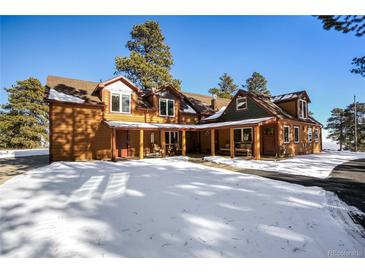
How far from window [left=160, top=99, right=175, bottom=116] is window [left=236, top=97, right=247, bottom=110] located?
5718 millimetres

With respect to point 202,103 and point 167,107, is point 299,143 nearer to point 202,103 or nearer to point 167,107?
point 202,103

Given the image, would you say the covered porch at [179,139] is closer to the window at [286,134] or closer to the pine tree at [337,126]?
the window at [286,134]

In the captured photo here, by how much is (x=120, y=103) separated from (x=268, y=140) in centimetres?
1195

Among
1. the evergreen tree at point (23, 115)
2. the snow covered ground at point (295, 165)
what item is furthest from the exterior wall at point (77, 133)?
the evergreen tree at point (23, 115)

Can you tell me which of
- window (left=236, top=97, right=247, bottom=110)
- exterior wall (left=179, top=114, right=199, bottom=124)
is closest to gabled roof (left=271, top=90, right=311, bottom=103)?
window (left=236, top=97, right=247, bottom=110)

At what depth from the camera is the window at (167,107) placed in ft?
57.7

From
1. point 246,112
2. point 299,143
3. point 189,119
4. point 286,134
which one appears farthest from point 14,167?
point 299,143

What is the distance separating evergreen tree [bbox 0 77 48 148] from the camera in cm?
2653

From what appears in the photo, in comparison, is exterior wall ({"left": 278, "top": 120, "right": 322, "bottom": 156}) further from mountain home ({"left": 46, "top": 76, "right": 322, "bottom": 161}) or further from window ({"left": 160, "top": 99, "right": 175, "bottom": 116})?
window ({"left": 160, "top": 99, "right": 175, "bottom": 116})

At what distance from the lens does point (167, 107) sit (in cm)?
1781

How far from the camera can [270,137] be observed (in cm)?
1585

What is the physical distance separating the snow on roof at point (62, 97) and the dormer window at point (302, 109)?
17.3 meters

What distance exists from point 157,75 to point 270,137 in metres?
15.7
